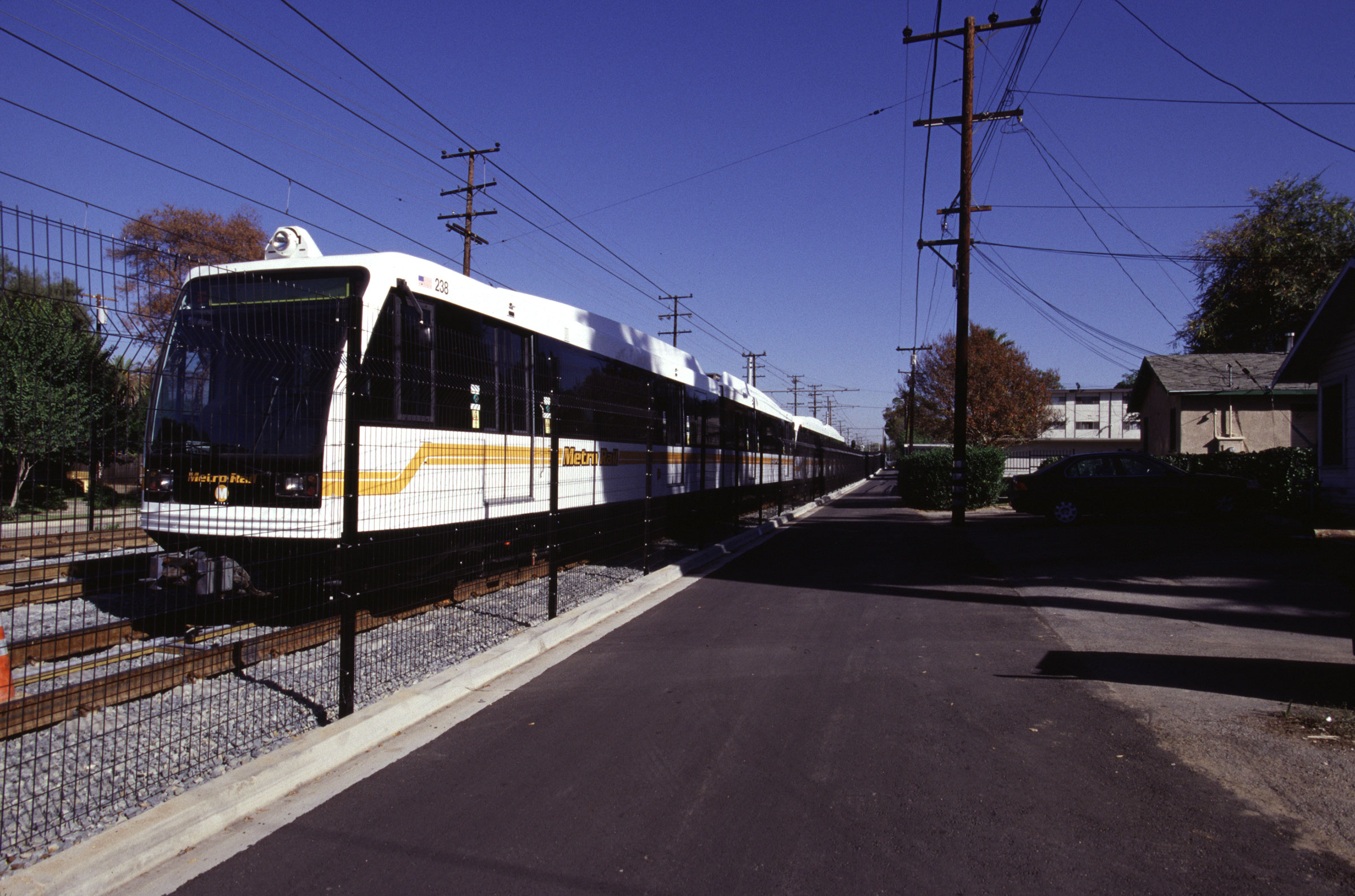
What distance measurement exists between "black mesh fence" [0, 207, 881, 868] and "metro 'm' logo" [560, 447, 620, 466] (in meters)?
0.10

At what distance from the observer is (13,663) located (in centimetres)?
573

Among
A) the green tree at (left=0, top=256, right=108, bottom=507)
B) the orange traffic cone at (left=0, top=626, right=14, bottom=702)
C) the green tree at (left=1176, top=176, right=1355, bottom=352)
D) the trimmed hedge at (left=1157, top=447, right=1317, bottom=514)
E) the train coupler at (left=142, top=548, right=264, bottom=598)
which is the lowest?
the orange traffic cone at (left=0, top=626, right=14, bottom=702)

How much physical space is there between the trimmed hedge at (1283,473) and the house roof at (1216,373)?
918cm

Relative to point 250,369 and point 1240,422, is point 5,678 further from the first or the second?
point 1240,422

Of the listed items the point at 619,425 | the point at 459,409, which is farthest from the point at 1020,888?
the point at 619,425

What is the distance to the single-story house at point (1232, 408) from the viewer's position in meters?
24.7

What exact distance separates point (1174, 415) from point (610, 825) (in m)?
28.1

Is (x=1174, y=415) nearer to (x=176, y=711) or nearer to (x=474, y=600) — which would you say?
(x=474, y=600)

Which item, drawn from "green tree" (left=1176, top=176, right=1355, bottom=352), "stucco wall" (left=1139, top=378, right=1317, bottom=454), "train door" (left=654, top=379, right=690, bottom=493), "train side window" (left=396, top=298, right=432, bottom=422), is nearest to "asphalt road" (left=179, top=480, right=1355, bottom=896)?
"train side window" (left=396, top=298, right=432, bottom=422)

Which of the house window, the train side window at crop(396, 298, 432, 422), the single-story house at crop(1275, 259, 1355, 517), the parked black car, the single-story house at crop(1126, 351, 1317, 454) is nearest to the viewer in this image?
the train side window at crop(396, 298, 432, 422)

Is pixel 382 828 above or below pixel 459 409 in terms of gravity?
below

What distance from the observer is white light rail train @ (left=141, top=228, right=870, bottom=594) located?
16.4 feet

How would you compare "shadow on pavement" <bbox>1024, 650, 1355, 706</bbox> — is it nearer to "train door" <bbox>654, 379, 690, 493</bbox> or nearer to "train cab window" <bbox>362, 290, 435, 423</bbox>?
"train cab window" <bbox>362, 290, 435, 423</bbox>

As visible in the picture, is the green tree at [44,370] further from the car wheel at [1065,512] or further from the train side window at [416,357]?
the car wheel at [1065,512]
